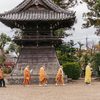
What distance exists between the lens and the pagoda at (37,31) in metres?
15.4

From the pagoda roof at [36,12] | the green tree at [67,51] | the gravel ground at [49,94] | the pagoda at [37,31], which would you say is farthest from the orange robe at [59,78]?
the green tree at [67,51]

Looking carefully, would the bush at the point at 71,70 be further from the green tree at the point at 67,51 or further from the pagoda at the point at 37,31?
the pagoda at the point at 37,31

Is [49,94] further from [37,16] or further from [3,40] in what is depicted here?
[3,40]

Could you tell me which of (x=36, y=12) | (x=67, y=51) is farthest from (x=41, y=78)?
(x=67, y=51)

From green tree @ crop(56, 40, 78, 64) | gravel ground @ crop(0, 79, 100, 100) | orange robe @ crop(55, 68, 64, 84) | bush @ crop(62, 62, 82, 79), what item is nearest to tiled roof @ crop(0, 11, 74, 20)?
orange robe @ crop(55, 68, 64, 84)

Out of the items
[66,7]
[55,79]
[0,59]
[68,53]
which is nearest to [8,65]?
[0,59]

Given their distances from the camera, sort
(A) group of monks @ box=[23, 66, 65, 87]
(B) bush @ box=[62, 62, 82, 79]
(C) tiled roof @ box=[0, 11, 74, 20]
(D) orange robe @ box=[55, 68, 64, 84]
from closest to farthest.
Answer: (A) group of monks @ box=[23, 66, 65, 87] → (D) orange robe @ box=[55, 68, 64, 84] → (C) tiled roof @ box=[0, 11, 74, 20] → (B) bush @ box=[62, 62, 82, 79]

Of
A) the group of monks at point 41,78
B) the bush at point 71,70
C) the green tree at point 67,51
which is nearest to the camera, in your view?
the group of monks at point 41,78

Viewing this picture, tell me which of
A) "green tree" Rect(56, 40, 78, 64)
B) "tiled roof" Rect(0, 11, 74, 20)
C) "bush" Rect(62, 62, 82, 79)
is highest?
"tiled roof" Rect(0, 11, 74, 20)

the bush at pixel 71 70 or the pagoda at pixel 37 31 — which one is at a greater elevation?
the pagoda at pixel 37 31

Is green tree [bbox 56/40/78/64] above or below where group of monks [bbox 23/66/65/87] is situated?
above

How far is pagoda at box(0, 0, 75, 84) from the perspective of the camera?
1544 centimetres

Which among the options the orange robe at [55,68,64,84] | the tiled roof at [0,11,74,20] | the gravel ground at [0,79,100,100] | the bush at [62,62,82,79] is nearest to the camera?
the gravel ground at [0,79,100,100]

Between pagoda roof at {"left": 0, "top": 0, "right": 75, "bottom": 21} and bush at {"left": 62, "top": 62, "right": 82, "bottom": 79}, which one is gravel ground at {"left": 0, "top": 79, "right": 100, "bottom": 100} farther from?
bush at {"left": 62, "top": 62, "right": 82, "bottom": 79}
